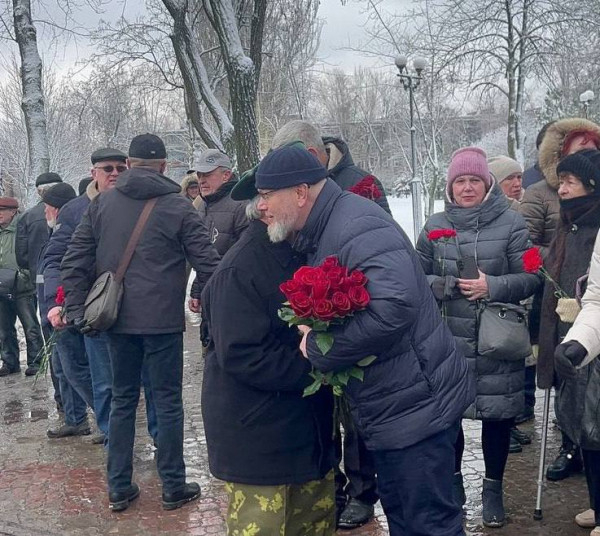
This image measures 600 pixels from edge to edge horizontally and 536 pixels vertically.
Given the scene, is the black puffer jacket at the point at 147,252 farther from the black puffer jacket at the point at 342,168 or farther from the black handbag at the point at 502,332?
the black handbag at the point at 502,332

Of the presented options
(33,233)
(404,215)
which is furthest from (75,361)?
(404,215)

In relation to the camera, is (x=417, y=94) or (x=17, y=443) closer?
(x=17, y=443)

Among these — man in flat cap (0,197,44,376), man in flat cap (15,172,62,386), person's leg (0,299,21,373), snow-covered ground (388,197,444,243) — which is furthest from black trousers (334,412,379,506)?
snow-covered ground (388,197,444,243)

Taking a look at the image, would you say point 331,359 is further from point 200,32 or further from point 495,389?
point 200,32

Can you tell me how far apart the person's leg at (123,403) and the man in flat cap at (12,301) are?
446cm

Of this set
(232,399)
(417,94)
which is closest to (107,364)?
(232,399)

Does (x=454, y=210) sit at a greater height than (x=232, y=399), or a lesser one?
greater

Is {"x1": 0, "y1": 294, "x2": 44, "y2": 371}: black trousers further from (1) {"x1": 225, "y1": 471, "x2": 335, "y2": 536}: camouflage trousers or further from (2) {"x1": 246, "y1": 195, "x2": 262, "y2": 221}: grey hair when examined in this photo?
(2) {"x1": 246, "y1": 195, "x2": 262, "y2": 221}: grey hair

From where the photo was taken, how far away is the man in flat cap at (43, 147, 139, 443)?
18.5 feet

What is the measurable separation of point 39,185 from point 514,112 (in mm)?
14631

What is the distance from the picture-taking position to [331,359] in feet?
9.15

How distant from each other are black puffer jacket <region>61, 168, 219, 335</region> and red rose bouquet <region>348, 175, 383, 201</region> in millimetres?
1010

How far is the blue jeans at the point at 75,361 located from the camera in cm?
633

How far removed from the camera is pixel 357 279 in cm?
272
